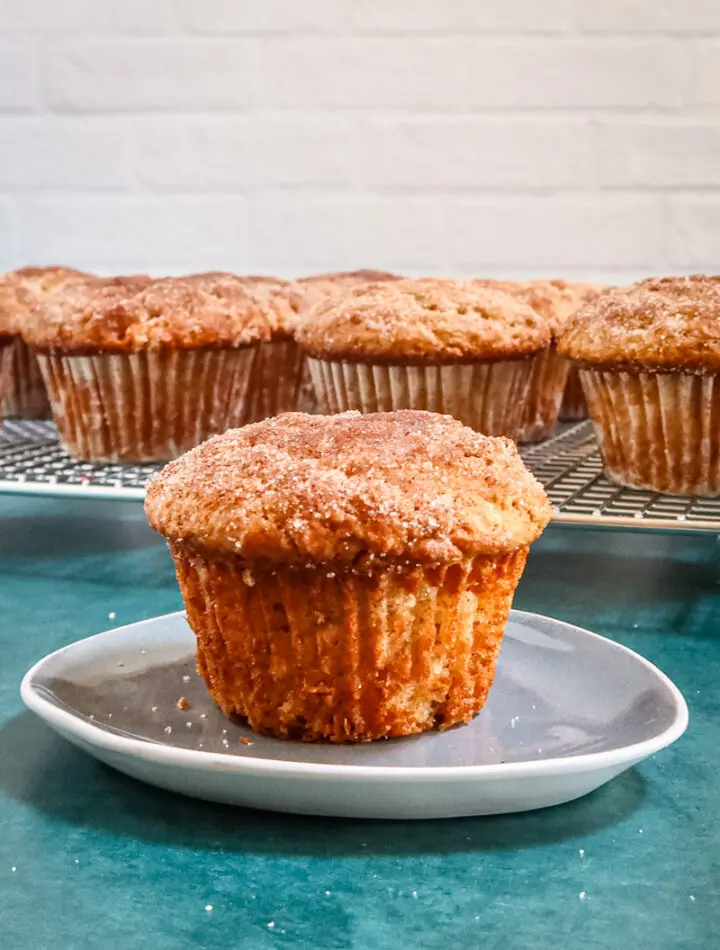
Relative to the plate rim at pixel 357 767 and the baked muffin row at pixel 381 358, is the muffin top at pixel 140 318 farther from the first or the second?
the plate rim at pixel 357 767

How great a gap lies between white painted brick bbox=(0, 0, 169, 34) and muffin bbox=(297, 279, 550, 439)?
1246 millimetres

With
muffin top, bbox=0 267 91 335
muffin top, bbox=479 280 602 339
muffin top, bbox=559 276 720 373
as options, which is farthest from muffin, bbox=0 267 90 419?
muffin top, bbox=559 276 720 373

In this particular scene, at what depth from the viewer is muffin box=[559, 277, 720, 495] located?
5.66 ft

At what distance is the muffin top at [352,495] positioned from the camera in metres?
1.08

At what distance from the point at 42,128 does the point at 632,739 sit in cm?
245

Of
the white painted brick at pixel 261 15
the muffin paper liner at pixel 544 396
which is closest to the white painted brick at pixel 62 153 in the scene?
the white painted brick at pixel 261 15

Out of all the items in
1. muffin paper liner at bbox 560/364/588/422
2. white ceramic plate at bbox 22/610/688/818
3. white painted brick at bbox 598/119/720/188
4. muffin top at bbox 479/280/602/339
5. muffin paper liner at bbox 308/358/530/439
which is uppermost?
white painted brick at bbox 598/119/720/188

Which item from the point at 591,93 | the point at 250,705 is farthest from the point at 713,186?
the point at 250,705

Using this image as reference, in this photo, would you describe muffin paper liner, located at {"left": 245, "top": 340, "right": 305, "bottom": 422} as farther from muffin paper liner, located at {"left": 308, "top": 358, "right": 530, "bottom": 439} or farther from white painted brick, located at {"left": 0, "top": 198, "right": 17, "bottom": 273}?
white painted brick, located at {"left": 0, "top": 198, "right": 17, "bottom": 273}

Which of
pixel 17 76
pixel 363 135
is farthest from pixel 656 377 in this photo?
pixel 17 76

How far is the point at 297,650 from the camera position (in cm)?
115

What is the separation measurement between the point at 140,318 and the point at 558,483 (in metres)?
0.72

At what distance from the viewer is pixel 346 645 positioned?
3.74 feet

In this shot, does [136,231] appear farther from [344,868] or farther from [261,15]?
[344,868]
